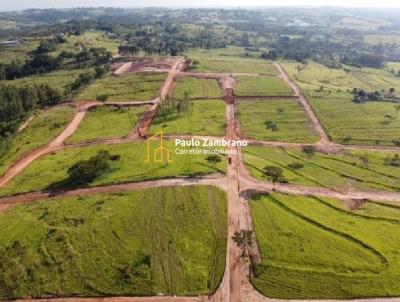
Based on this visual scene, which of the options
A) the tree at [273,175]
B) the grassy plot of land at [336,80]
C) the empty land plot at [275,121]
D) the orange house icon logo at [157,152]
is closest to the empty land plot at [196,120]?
the orange house icon logo at [157,152]

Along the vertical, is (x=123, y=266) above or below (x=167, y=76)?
below

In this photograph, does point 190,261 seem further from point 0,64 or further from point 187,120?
point 0,64

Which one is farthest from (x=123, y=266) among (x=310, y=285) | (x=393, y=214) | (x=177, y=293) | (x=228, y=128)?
(x=228, y=128)

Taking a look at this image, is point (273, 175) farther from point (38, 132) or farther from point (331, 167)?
point (38, 132)

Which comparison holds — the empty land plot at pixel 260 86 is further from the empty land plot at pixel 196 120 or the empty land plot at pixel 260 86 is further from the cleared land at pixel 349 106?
the empty land plot at pixel 196 120

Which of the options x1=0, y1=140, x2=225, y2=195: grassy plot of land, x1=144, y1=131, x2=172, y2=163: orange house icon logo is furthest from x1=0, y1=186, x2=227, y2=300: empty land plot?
x1=144, y1=131, x2=172, y2=163: orange house icon logo

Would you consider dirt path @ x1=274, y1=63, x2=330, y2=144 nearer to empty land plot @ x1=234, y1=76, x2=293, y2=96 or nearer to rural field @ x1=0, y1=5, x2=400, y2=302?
rural field @ x1=0, y1=5, x2=400, y2=302
